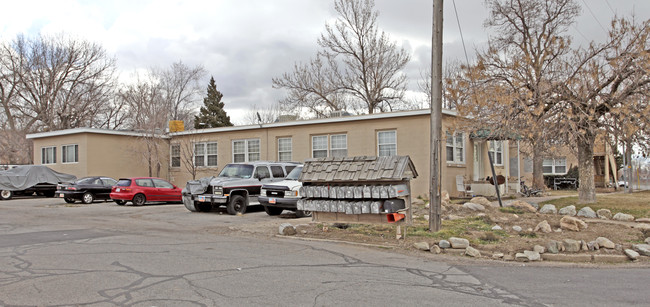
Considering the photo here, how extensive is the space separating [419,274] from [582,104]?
30.0ft

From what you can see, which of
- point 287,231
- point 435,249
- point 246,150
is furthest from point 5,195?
point 435,249

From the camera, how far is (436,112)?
1092 centimetres

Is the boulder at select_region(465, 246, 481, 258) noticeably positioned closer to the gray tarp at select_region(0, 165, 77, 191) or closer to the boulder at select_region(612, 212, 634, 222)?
the boulder at select_region(612, 212, 634, 222)

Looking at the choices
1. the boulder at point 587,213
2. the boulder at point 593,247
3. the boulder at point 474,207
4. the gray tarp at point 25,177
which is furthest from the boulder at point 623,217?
the gray tarp at point 25,177

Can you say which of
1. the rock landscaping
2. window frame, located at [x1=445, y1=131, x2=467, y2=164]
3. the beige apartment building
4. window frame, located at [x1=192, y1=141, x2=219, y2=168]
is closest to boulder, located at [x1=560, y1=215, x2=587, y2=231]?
the rock landscaping

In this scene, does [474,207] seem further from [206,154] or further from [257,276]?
[206,154]

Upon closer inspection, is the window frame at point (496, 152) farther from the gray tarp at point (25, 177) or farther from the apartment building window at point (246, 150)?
the gray tarp at point (25, 177)

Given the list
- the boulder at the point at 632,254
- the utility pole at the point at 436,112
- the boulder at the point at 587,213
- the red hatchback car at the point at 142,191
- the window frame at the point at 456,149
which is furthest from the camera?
the window frame at the point at 456,149

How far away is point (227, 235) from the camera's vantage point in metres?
11.9

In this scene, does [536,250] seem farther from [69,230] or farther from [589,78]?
[69,230]

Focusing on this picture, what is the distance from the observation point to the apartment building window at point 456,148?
21781 millimetres

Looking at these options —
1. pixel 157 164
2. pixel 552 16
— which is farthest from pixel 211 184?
pixel 552 16

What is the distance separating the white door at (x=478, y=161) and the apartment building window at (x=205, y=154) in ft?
47.4

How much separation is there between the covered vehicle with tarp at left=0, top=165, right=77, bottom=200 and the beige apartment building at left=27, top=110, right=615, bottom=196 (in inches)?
87.2
